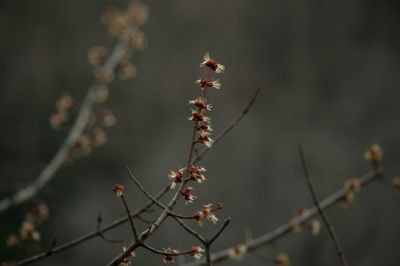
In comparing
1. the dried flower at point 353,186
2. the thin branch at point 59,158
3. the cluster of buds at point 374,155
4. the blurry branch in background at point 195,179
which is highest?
the thin branch at point 59,158

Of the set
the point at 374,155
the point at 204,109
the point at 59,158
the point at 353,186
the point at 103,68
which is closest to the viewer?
the point at 204,109

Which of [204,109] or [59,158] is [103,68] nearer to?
[59,158]

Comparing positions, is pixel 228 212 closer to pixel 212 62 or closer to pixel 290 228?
pixel 290 228

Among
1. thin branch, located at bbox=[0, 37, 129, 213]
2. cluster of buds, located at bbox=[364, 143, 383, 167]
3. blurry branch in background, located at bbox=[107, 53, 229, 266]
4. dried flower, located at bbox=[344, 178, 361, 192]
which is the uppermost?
thin branch, located at bbox=[0, 37, 129, 213]

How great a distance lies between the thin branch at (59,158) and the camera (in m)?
1.61

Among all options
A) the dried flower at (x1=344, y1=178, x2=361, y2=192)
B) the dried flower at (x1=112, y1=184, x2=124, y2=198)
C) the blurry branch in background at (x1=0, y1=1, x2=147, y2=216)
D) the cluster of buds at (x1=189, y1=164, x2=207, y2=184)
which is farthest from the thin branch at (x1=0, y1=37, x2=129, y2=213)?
the dried flower at (x1=344, y1=178, x2=361, y2=192)

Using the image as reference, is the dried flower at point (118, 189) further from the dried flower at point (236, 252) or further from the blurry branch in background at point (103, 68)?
the blurry branch in background at point (103, 68)

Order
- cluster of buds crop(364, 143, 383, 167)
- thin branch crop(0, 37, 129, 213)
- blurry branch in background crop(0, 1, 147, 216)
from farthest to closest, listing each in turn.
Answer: blurry branch in background crop(0, 1, 147, 216) < thin branch crop(0, 37, 129, 213) < cluster of buds crop(364, 143, 383, 167)

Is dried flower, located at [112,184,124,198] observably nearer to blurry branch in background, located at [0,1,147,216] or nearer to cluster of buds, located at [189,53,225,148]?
cluster of buds, located at [189,53,225,148]

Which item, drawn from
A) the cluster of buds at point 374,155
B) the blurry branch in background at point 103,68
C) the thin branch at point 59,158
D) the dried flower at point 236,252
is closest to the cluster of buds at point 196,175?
the dried flower at point 236,252

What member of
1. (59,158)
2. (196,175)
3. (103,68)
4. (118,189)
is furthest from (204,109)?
(103,68)

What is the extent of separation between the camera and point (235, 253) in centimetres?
144

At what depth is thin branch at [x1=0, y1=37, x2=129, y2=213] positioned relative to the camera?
161 centimetres

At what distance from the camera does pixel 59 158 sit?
6.06 feet
